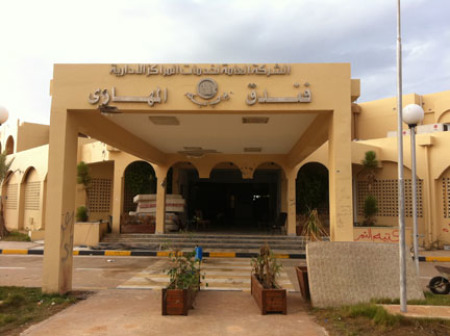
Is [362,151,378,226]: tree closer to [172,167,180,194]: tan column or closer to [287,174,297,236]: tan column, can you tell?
[287,174,297,236]: tan column

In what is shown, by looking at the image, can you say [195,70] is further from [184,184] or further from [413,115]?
[184,184]

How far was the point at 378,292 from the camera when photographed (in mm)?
5781

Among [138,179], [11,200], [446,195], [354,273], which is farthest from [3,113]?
[11,200]

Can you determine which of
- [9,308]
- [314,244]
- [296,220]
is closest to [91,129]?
[9,308]

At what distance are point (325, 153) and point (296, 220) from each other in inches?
122

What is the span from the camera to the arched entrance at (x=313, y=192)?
16.1 metres

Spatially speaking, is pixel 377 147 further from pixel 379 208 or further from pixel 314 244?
pixel 314 244

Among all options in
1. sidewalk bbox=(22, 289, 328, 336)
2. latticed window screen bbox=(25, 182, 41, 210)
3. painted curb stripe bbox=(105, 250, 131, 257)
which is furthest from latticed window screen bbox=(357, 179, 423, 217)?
latticed window screen bbox=(25, 182, 41, 210)

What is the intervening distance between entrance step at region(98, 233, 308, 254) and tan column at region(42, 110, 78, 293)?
6.22 meters

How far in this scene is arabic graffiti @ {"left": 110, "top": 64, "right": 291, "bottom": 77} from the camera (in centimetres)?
679

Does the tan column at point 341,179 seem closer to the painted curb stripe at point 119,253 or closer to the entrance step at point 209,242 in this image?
the entrance step at point 209,242

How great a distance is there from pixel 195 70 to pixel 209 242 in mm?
8352

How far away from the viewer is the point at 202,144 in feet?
39.1

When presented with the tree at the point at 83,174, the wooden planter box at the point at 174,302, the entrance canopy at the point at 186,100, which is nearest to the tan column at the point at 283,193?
the tree at the point at 83,174
